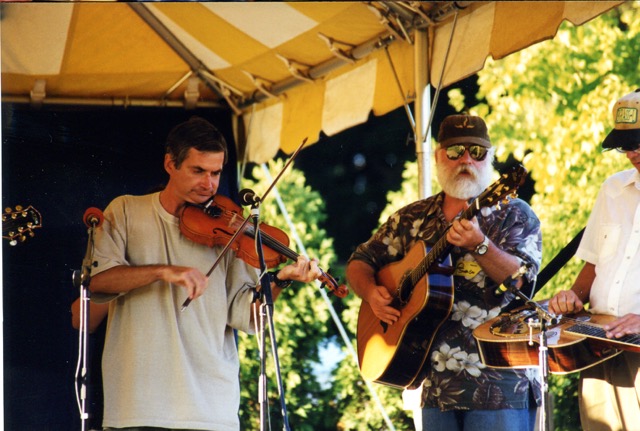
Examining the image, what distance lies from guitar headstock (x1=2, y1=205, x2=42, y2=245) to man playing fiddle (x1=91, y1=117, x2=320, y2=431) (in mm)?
457

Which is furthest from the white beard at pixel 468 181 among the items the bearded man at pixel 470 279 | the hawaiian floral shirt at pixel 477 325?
the hawaiian floral shirt at pixel 477 325

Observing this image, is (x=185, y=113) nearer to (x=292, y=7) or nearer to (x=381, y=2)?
(x=292, y=7)

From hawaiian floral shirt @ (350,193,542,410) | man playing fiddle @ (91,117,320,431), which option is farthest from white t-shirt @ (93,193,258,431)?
hawaiian floral shirt @ (350,193,542,410)

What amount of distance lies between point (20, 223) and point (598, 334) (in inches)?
91.9

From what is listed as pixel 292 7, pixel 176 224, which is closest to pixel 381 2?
pixel 292 7

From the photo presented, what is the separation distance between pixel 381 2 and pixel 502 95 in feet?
12.0

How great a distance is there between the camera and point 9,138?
4.06m

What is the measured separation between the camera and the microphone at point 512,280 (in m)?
3.25

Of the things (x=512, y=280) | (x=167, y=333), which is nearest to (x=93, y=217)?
(x=167, y=333)

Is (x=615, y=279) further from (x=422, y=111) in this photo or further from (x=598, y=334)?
(x=422, y=111)

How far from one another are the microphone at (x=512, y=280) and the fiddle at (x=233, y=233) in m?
0.55

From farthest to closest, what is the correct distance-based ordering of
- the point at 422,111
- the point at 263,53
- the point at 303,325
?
1. the point at 303,325
2. the point at 263,53
3. the point at 422,111

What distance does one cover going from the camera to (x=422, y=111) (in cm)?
433

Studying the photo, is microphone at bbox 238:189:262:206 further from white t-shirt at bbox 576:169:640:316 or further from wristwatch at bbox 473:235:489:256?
white t-shirt at bbox 576:169:640:316
